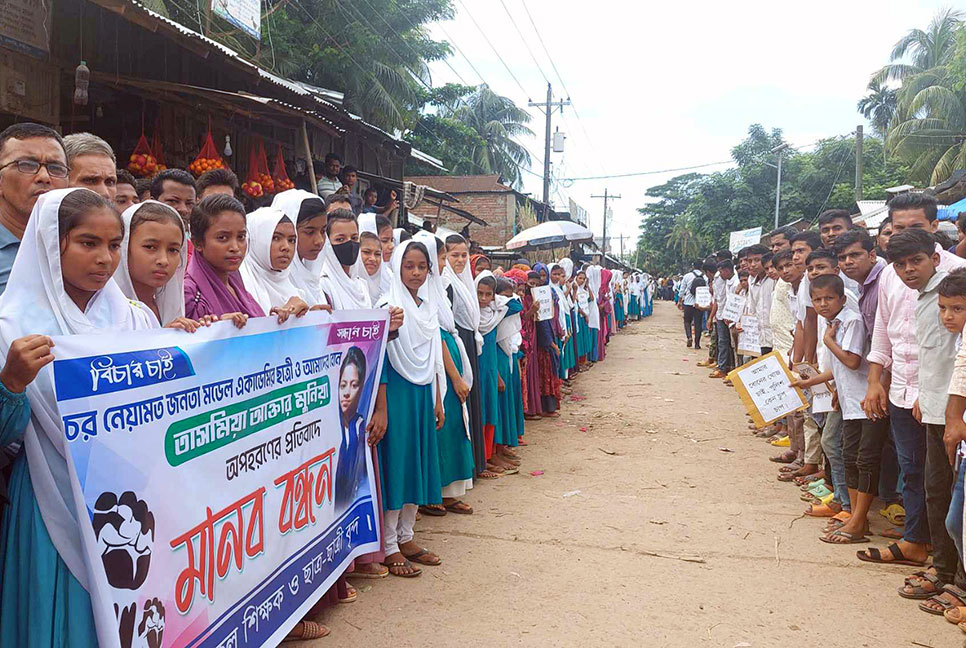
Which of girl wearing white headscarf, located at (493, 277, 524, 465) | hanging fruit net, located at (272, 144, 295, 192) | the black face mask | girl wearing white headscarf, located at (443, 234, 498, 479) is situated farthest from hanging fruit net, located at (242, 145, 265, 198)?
the black face mask

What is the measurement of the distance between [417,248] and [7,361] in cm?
259

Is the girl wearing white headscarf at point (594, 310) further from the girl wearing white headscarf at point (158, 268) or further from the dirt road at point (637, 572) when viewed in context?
the girl wearing white headscarf at point (158, 268)

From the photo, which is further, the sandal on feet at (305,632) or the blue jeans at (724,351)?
the blue jeans at (724,351)

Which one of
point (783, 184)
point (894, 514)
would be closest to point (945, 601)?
point (894, 514)

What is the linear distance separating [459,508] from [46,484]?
339 centimetres

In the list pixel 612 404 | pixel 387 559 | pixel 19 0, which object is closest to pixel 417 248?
pixel 387 559

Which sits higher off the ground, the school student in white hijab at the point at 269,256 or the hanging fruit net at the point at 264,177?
the hanging fruit net at the point at 264,177

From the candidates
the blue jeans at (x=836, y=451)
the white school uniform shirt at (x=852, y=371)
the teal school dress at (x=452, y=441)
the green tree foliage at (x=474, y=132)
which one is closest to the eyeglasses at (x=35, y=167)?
the teal school dress at (x=452, y=441)

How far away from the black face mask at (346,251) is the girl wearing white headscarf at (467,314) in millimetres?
1346

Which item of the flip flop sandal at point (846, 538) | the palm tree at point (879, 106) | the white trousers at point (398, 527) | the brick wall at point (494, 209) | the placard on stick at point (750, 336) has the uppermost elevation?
the palm tree at point (879, 106)

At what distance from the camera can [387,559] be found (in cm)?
394

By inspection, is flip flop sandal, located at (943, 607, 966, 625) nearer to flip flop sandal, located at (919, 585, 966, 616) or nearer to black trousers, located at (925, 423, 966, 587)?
flip flop sandal, located at (919, 585, 966, 616)

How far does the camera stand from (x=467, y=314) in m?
5.29

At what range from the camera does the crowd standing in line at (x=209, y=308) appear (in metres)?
1.88
